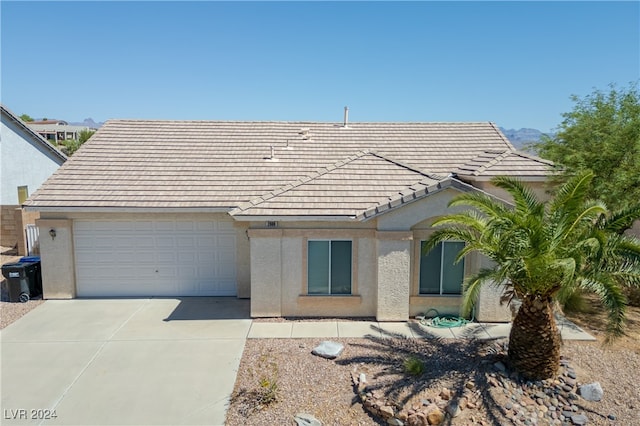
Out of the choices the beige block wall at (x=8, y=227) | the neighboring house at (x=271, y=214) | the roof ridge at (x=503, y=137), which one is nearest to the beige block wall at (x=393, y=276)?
the neighboring house at (x=271, y=214)

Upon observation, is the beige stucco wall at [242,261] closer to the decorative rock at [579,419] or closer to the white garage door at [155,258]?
the white garage door at [155,258]

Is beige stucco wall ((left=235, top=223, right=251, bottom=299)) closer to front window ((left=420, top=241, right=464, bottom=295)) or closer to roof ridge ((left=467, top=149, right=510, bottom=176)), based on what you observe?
front window ((left=420, top=241, right=464, bottom=295))

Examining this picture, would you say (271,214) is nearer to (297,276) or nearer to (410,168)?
(297,276)

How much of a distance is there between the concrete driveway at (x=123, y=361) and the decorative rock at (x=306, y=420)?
53.5 inches

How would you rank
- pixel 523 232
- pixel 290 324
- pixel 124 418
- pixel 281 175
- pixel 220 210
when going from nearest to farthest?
pixel 124 418 < pixel 523 232 < pixel 290 324 < pixel 220 210 < pixel 281 175

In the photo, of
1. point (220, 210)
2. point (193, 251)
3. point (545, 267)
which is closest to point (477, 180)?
point (545, 267)

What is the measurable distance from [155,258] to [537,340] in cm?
1087

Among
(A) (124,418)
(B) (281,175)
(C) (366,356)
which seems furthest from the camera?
(B) (281,175)

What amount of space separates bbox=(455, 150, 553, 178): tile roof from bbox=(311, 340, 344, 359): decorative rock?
618 centimetres

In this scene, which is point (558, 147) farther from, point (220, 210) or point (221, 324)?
point (221, 324)

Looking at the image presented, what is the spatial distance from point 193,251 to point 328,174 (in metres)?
4.88

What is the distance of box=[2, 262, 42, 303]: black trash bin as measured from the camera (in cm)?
1351

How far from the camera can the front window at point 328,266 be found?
12.4 m

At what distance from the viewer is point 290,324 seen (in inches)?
474
